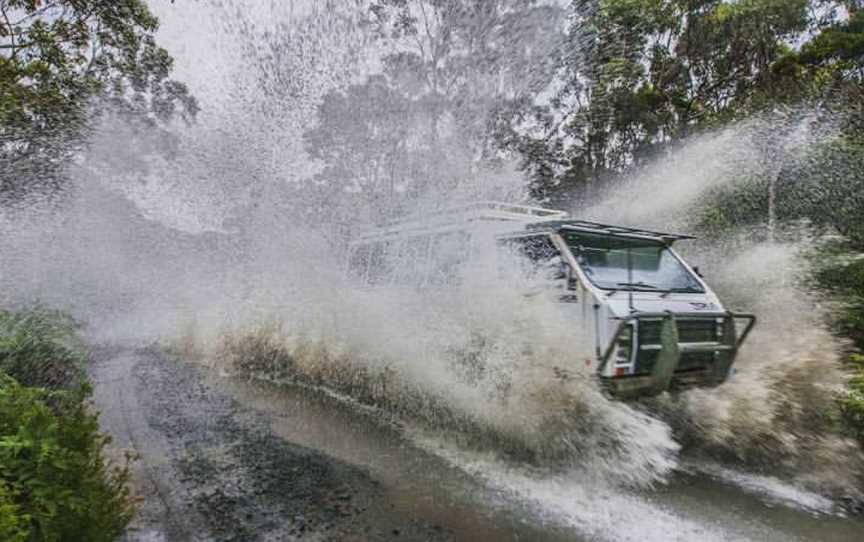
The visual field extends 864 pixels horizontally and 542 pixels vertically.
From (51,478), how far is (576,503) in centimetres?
341

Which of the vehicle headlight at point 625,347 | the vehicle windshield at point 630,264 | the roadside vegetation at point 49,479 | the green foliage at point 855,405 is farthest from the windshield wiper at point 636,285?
the roadside vegetation at point 49,479

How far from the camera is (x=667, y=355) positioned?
4453 mm

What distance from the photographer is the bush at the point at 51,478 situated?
2.10 metres

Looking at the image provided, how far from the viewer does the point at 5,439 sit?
85.7 inches

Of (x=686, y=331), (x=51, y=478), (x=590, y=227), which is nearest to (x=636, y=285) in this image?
(x=686, y=331)

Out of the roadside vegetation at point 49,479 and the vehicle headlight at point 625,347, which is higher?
the vehicle headlight at point 625,347

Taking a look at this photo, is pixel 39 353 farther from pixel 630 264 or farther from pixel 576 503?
pixel 630 264

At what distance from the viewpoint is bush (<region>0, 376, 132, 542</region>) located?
82.7 inches

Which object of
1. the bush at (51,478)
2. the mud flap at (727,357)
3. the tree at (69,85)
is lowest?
the bush at (51,478)

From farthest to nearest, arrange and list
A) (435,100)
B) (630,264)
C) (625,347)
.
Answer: (435,100) < (630,264) < (625,347)

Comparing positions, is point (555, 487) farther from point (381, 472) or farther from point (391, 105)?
point (391, 105)

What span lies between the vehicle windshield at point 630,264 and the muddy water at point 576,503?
185cm

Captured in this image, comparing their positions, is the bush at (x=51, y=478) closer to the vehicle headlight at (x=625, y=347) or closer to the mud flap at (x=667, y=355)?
the vehicle headlight at (x=625, y=347)

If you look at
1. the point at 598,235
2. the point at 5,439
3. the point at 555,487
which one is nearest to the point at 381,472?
the point at 555,487
